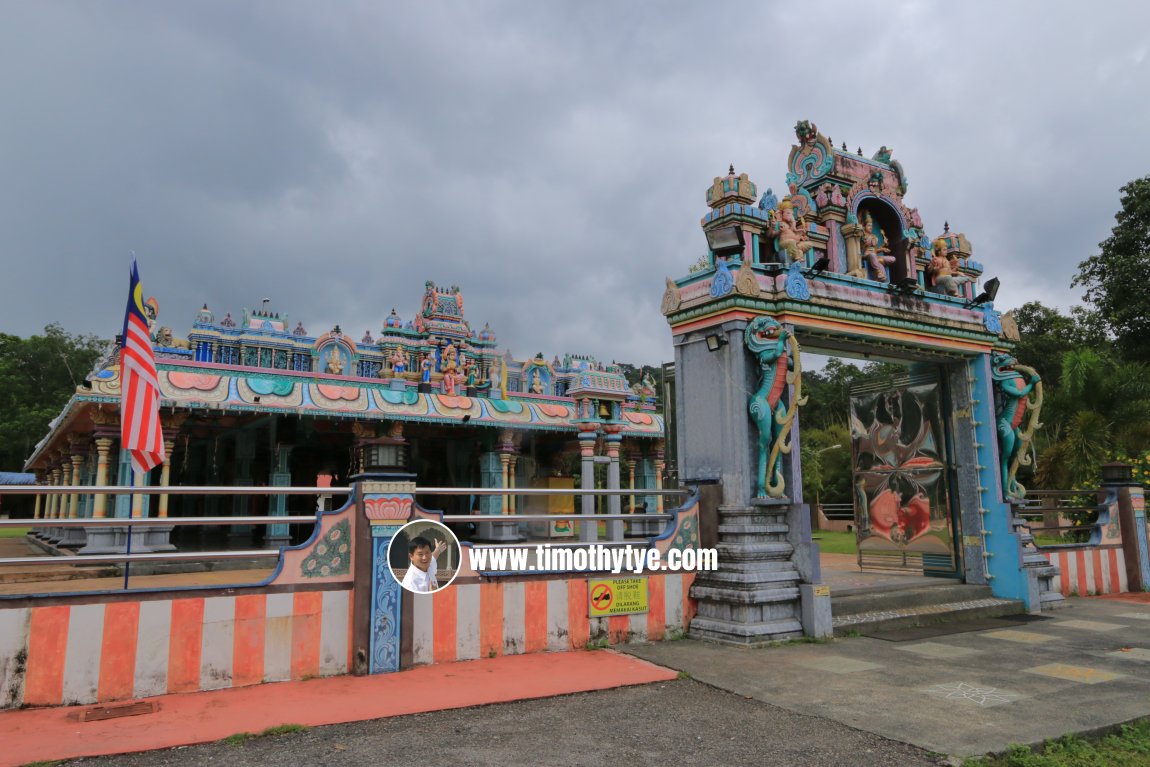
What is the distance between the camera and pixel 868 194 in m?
9.08

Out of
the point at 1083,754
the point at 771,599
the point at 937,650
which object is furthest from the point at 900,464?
the point at 1083,754

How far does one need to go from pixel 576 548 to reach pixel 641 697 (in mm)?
1881

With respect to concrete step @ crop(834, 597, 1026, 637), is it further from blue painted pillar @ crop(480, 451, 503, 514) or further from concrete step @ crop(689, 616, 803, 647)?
blue painted pillar @ crop(480, 451, 503, 514)

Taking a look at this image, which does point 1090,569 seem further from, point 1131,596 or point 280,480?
point 280,480

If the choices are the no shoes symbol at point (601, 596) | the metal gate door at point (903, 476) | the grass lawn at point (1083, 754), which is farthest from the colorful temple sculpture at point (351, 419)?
the grass lawn at point (1083, 754)

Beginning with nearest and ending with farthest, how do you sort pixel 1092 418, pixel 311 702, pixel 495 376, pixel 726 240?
pixel 311 702, pixel 726 240, pixel 1092 418, pixel 495 376

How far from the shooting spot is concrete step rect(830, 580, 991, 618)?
7636 mm

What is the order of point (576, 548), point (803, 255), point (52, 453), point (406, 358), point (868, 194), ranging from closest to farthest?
point (576, 548) < point (803, 255) < point (868, 194) < point (406, 358) < point (52, 453)

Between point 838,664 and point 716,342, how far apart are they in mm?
3201

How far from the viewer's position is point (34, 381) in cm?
4338

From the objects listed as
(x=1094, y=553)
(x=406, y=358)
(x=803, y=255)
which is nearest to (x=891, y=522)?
(x=1094, y=553)

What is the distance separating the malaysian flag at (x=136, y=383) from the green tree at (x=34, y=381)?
1502 inches

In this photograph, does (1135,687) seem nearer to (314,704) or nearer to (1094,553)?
(314,704)

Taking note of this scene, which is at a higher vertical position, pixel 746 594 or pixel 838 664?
pixel 746 594
